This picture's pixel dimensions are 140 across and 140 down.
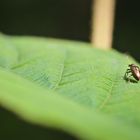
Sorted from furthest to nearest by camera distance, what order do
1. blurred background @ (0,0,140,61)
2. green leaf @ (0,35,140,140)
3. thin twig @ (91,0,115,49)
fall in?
blurred background @ (0,0,140,61), thin twig @ (91,0,115,49), green leaf @ (0,35,140,140)

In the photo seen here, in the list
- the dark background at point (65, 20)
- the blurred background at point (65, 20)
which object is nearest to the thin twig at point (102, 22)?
the dark background at point (65, 20)

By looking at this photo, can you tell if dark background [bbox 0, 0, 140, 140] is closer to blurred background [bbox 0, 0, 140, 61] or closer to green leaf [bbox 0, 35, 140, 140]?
blurred background [bbox 0, 0, 140, 61]

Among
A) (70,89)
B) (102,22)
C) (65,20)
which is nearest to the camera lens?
(70,89)

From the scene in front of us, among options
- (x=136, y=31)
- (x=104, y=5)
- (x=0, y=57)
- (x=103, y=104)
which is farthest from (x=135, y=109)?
(x=136, y=31)

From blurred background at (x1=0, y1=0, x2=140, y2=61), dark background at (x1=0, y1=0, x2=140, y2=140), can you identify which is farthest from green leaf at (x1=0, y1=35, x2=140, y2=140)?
blurred background at (x1=0, y1=0, x2=140, y2=61)

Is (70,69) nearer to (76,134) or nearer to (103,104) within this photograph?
(103,104)

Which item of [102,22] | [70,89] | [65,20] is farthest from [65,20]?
[70,89]

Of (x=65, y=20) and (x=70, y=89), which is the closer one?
(x=70, y=89)

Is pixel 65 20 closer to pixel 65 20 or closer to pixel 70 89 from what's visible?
pixel 65 20
